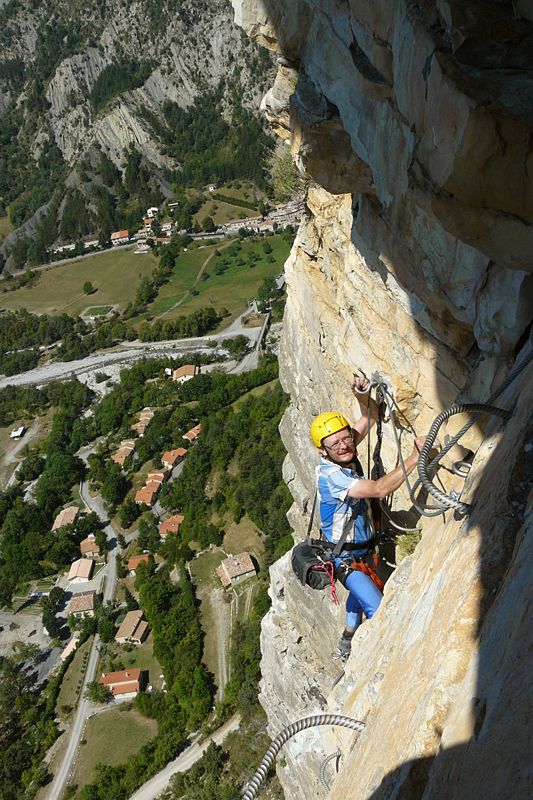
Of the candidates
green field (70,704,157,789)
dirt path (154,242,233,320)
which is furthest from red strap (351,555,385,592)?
dirt path (154,242,233,320)

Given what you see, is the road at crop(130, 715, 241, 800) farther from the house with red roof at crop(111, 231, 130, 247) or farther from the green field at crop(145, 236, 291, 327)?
the house with red roof at crop(111, 231, 130, 247)

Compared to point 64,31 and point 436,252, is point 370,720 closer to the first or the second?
point 436,252

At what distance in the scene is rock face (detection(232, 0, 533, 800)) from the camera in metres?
2.91

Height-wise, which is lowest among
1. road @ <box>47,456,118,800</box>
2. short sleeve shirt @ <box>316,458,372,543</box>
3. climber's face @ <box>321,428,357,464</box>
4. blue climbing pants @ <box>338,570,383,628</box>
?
road @ <box>47,456,118,800</box>

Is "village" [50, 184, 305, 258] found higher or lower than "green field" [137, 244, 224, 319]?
higher

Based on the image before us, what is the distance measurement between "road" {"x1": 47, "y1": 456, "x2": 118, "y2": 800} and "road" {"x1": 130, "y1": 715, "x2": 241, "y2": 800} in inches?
144

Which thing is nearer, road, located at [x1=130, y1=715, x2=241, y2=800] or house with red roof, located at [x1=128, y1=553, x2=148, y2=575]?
road, located at [x1=130, y1=715, x2=241, y2=800]

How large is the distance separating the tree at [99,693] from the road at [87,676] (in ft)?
2.04

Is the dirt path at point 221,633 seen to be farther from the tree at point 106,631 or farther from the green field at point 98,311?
the green field at point 98,311

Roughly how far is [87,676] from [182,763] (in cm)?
778

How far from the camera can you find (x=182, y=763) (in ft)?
77.0

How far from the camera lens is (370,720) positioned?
13.8ft

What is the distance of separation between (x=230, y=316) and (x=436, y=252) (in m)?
61.1

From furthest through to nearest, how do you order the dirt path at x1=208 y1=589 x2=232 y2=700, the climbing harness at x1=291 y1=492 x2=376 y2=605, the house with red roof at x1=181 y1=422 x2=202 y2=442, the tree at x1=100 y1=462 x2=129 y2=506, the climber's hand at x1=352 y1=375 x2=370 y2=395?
the house with red roof at x1=181 y1=422 x2=202 y2=442 < the tree at x1=100 y1=462 x2=129 y2=506 < the dirt path at x1=208 y1=589 x2=232 y2=700 < the climber's hand at x1=352 y1=375 x2=370 y2=395 < the climbing harness at x1=291 y1=492 x2=376 y2=605
